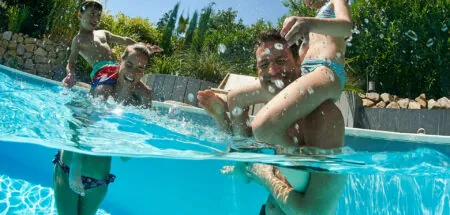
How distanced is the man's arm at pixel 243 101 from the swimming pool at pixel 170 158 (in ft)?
0.70

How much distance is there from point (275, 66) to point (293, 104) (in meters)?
0.39

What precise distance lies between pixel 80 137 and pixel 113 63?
0.86 m

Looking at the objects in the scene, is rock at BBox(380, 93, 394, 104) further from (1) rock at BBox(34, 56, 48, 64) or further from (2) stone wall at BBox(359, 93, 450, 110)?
(1) rock at BBox(34, 56, 48, 64)

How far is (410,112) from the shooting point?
420 cm

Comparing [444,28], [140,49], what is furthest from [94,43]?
[444,28]

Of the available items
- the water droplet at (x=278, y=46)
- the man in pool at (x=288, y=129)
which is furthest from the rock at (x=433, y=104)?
the water droplet at (x=278, y=46)

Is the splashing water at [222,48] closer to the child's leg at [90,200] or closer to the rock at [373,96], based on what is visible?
the child's leg at [90,200]

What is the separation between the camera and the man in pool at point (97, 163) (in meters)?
2.80

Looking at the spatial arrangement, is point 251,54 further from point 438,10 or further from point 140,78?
point 438,10

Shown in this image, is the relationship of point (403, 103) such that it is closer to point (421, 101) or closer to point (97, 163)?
point (421, 101)

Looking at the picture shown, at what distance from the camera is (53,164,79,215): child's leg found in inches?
112

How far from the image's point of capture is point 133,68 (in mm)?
3430

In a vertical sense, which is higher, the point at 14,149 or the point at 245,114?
the point at 245,114

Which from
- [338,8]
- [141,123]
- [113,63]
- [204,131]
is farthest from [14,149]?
[338,8]
